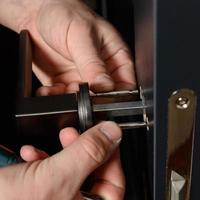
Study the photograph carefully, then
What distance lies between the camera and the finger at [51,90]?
22.7 inches

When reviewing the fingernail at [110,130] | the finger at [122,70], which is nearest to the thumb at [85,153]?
the fingernail at [110,130]

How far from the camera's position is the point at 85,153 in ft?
1.36

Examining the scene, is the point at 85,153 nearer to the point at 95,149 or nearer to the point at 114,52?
the point at 95,149

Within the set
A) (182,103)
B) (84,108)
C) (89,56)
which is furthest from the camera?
(89,56)

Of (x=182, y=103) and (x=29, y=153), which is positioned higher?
(x=182, y=103)

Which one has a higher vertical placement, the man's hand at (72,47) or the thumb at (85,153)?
the man's hand at (72,47)

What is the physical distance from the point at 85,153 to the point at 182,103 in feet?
0.47

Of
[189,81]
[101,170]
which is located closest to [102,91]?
[101,170]

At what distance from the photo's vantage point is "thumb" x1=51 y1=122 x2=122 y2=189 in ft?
1.34

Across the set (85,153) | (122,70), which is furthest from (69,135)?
(122,70)

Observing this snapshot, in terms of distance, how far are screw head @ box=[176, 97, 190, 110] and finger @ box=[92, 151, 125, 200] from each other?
183mm

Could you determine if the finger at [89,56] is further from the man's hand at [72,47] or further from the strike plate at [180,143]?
the strike plate at [180,143]

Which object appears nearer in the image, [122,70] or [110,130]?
[110,130]

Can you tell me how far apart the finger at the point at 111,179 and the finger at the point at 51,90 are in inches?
5.8
